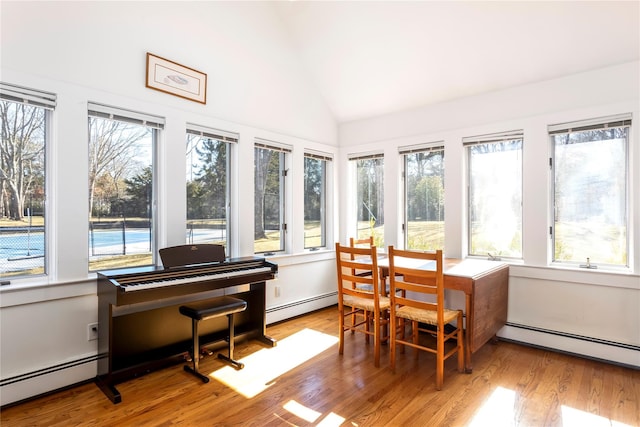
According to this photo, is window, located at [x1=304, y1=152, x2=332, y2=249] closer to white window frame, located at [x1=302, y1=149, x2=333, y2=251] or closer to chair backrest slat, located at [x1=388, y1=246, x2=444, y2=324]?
white window frame, located at [x1=302, y1=149, x2=333, y2=251]

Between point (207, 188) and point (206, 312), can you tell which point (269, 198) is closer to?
point (207, 188)

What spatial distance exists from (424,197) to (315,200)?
1.42m

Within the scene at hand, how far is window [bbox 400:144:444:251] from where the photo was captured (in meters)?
Result: 4.10

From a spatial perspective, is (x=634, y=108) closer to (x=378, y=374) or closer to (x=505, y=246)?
(x=505, y=246)

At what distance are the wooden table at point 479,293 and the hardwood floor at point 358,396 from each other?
272mm

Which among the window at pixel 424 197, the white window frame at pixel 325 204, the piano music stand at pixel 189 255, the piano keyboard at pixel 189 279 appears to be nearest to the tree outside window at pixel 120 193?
the piano music stand at pixel 189 255

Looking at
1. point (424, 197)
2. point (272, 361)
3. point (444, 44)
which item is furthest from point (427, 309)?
point (444, 44)

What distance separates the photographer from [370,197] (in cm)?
477

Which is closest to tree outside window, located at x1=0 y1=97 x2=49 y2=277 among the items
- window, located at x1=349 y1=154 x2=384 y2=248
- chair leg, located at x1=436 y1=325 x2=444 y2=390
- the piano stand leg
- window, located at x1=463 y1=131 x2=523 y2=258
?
the piano stand leg

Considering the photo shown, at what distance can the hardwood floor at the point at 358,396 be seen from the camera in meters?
2.15

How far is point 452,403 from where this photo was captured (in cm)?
234

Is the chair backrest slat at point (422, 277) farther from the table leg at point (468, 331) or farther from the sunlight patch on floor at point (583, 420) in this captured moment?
the sunlight patch on floor at point (583, 420)

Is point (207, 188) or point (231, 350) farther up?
point (207, 188)

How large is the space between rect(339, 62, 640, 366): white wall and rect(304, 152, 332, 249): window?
1299mm
